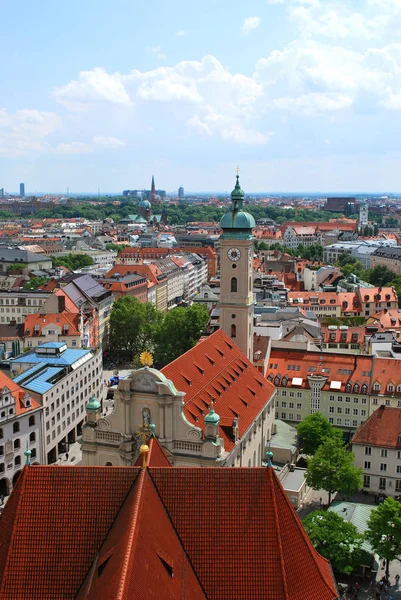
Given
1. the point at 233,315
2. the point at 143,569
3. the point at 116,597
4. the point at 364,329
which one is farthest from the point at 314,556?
the point at 364,329

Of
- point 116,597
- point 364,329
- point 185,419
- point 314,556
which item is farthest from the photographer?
point 364,329

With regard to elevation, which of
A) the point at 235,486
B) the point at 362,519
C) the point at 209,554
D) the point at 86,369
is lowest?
the point at 362,519

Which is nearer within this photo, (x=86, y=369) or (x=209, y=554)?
(x=209, y=554)

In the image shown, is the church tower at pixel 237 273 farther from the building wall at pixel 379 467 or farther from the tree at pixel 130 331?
the tree at pixel 130 331

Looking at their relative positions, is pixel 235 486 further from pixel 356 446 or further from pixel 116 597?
pixel 356 446

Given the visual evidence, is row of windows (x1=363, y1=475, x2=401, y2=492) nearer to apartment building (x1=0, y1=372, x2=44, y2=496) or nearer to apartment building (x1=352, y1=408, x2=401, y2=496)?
apartment building (x1=352, y1=408, x2=401, y2=496)

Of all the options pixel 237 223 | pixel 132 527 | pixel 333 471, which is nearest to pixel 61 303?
pixel 237 223
